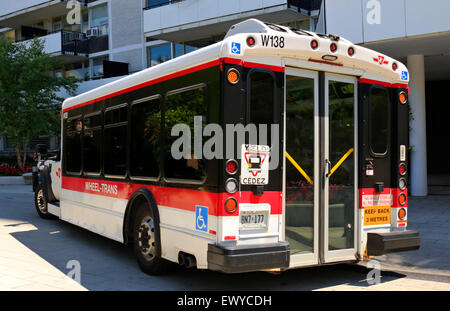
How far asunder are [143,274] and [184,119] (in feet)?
7.17

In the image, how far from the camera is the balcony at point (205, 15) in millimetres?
17656

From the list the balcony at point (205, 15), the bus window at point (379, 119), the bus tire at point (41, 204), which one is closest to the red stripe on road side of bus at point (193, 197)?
the bus window at point (379, 119)

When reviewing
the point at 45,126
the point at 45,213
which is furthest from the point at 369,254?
the point at 45,126

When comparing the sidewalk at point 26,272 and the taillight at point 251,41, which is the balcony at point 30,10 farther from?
the taillight at point 251,41

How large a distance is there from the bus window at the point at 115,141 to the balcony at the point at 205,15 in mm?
11471

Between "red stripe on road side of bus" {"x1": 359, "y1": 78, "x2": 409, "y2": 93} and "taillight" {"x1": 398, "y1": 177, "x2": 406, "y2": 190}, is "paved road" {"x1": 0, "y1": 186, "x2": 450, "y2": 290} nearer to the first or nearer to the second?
"taillight" {"x1": 398, "y1": 177, "x2": 406, "y2": 190}

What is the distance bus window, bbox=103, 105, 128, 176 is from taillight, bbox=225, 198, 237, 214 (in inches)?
102

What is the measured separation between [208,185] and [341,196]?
69.8 inches

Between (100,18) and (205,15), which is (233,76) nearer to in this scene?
(205,15)

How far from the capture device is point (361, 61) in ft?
19.0

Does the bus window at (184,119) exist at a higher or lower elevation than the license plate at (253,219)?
higher

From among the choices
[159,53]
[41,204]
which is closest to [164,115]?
[41,204]

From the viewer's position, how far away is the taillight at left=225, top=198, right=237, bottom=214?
191 inches

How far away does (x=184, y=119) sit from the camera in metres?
5.53
